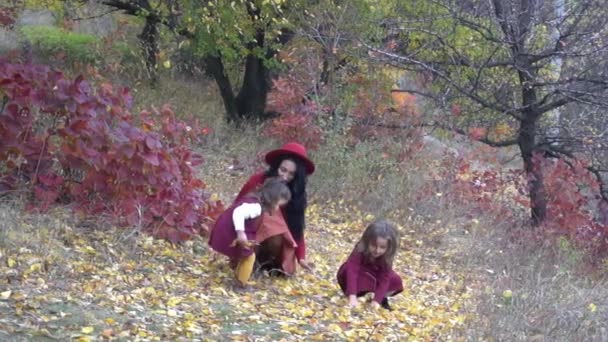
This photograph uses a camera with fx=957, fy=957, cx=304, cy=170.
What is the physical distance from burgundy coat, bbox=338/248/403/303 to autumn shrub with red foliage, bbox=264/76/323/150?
4.97m

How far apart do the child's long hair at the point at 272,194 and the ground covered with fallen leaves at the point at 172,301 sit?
60 centimetres

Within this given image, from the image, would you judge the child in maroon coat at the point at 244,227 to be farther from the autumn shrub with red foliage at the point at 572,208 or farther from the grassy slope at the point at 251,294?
the autumn shrub with red foliage at the point at 572,208

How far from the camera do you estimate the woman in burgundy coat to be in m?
7.06

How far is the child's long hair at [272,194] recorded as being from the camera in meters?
6.84

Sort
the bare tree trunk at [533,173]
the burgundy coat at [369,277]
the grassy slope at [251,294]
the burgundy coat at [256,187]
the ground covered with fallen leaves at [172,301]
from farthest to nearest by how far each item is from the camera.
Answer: the bare tree trunk at [533,173] → the burgundy coat at [256,187] → the burgundy coat at [369,277] → the grassy slope at [251,294] → the ground covered with fallen leaves at [172,301]

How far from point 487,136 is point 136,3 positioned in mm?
5372

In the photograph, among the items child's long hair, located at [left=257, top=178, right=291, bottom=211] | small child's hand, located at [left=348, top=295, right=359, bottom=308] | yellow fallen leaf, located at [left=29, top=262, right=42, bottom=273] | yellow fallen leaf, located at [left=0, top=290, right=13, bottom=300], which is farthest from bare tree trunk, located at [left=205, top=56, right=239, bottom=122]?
yellow fallen leaf, located at [left=0, top=290, right=13, bottom=300]

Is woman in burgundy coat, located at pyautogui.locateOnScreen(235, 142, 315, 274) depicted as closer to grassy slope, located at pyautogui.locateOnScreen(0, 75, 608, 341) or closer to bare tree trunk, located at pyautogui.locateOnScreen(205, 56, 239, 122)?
grassy slope, located at pyautogui.locateOnScreen(0, 75, 608, 341)

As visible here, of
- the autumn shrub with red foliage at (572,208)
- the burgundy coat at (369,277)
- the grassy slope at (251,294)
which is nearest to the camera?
the grassy slope at (251,294)

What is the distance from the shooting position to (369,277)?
6.96 m

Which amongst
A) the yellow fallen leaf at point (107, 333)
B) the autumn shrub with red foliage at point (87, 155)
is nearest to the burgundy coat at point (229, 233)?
the autumn shrub with red foliage at point (87, 155)

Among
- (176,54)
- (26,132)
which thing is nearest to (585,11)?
(26,132)

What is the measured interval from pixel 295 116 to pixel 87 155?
5.32 metres

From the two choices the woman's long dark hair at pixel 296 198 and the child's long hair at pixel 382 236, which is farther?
the woman's long dark hair at pixel 296 198
